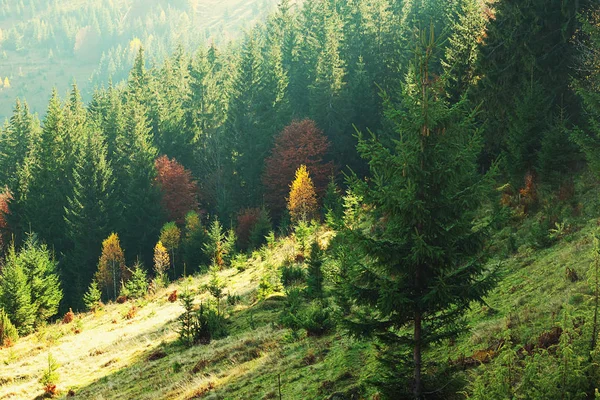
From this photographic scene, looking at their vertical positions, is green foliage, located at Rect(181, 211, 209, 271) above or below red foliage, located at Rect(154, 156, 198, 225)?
below

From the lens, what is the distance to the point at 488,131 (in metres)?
26.1

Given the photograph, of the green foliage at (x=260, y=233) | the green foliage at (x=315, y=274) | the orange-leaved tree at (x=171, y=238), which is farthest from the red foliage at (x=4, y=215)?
the green foliage at (x=315, y=274)

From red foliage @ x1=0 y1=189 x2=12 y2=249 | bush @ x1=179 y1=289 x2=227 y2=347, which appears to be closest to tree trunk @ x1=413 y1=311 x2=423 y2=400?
bush @ x1=179 y1=289 x2=227 y2=347

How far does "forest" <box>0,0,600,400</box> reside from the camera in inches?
331

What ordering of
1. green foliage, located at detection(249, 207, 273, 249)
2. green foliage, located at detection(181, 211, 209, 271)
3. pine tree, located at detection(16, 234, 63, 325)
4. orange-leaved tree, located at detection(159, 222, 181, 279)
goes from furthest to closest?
orange-leaved tree, located at detection(159, 222, 181, 279) < green foliage, located at detection(181, 211, 209, 271) < green foliage, located at detection(249, 207, 273, 249) < pine tree, located at detection(16, 234, 63, 325)

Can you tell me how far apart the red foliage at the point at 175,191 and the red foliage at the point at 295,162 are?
43.2 feet

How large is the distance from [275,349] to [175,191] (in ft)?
161

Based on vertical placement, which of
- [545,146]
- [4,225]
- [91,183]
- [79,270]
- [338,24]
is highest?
[338,24]

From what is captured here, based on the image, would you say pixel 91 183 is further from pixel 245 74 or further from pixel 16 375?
pixel 16 375

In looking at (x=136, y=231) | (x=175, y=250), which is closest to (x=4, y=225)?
(x=136, y=231)

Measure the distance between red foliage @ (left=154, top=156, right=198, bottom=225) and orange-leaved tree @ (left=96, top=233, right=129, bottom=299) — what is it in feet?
A: 30.8

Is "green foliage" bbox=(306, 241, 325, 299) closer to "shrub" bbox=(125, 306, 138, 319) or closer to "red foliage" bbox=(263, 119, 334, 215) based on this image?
"shrub" bbox=(125, 306, 138, 319)

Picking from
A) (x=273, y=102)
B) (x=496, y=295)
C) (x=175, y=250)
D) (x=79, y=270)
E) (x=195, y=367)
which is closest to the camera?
(x=496, y=295)

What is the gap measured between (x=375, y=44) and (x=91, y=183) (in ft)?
125
